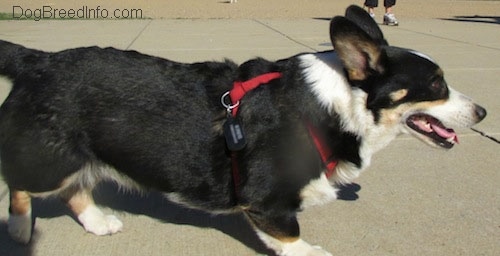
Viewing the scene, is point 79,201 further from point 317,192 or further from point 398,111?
point 398,111

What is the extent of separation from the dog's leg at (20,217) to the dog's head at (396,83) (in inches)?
78.4

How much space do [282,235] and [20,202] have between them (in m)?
1.54

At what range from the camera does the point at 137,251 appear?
3.12 metres

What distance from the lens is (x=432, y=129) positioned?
9.53 feet

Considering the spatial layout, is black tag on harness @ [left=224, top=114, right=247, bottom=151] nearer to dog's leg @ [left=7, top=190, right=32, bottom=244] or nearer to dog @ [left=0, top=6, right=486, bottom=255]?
dog @ [left=0, top=6, right=486, bottom=255]

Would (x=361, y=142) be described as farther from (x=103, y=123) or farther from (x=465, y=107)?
(x=103, y=123)

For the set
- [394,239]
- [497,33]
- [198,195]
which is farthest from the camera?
[497,33]

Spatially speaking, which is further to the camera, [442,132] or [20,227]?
[20,227]

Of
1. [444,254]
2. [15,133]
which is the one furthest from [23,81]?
[444,254]

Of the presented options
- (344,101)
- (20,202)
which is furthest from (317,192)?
(20,202)

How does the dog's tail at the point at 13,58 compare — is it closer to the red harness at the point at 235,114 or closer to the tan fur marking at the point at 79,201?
the tan fur marking at the point at 79,201

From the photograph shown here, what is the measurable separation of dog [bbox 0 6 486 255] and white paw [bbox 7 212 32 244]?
0.56ft

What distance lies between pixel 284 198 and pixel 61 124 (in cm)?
126

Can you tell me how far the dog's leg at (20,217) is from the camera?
3082mm
